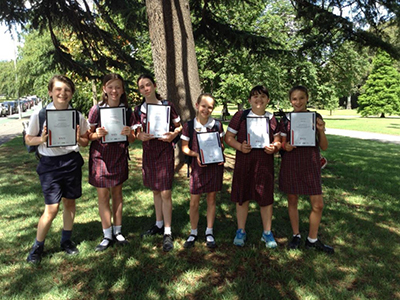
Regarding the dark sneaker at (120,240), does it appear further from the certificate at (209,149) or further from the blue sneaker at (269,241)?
the blue sneaker at (269,241)

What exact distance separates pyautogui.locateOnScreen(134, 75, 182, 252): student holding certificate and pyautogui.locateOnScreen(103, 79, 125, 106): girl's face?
25 cm

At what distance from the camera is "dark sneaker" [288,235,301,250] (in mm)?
3575

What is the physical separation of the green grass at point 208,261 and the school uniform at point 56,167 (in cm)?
77

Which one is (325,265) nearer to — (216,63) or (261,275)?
(261,275)

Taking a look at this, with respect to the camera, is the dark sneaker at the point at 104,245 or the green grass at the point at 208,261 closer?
the green grass at the point at 208,261

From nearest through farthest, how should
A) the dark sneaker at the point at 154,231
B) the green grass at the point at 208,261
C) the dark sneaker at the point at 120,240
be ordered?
the green grass at the point at 208,261 → the dark sneaker at the point at 120,240 → the dark sneaker at the point at 154,231

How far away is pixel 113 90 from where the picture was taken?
3318 mm

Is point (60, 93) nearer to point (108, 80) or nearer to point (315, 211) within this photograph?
point (108, 80)

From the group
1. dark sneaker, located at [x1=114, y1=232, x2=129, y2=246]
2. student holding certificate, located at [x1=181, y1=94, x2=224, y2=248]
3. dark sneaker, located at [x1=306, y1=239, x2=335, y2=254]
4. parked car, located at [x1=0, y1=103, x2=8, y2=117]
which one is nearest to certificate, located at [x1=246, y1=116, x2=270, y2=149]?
student holding certificate, located at [x1=181, y1=94, x2=224, y2=248]

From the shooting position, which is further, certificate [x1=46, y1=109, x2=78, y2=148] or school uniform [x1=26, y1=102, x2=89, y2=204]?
school uniform [x1=26, y1=102, x2=89, y2=204]

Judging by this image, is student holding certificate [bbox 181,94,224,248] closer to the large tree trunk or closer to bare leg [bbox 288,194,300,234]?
bare leg [bbox 288,194,300,234]

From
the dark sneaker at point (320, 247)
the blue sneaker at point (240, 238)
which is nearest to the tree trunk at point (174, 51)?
the blue sneaker at point (240, 238)

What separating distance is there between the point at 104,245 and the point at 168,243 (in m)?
0.74

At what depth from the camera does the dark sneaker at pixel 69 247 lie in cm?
344
